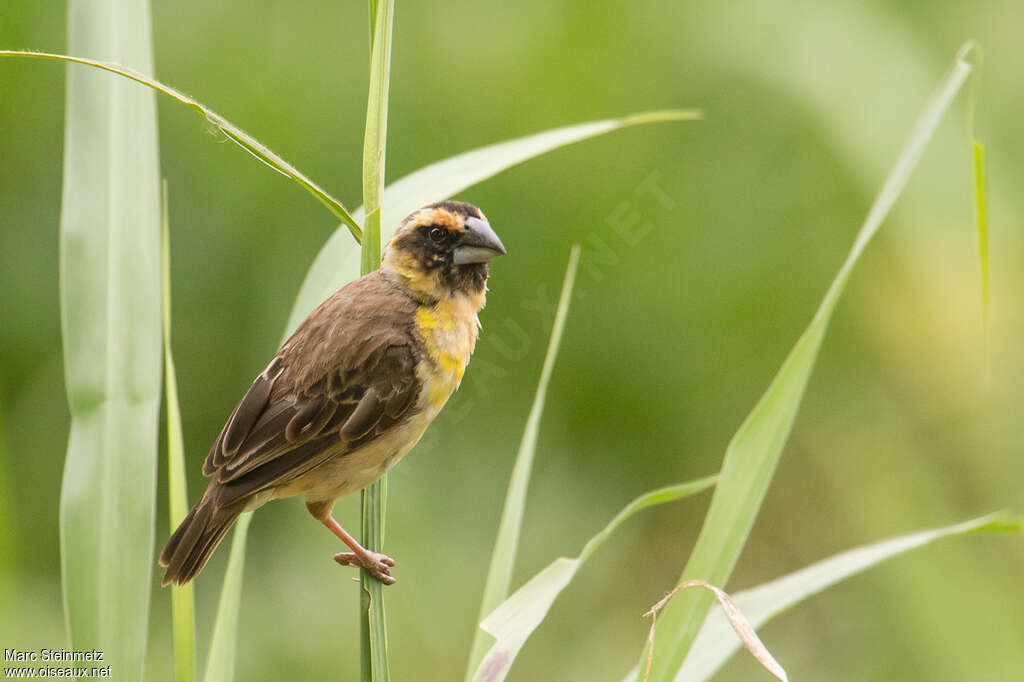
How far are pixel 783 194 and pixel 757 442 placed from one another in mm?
2851

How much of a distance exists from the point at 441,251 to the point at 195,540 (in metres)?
0.78

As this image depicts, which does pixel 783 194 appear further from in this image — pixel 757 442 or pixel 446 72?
pixel 757 442

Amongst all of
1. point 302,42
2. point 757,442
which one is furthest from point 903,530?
point 302,42

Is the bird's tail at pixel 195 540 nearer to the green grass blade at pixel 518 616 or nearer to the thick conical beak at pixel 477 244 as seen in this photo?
the green grass blade at pixel 518 616

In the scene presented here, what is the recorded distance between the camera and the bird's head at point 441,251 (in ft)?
7.06

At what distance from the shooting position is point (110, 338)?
1693 mm

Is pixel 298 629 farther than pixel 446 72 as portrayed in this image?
No

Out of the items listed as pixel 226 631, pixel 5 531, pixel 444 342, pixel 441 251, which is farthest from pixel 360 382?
pixel 5 531

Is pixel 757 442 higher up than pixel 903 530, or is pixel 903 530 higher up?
pixel 757 442

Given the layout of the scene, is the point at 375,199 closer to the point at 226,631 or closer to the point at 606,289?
the point at 226,631

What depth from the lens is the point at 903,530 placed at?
337 cm

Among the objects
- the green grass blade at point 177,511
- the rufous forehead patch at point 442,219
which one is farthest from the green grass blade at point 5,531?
the rufous forehead patch at point 442,219

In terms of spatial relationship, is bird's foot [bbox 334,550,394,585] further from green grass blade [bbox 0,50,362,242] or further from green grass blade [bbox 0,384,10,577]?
green grass blade [bbox 0,384,10,577]

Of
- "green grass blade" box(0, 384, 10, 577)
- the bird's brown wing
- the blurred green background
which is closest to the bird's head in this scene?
the bird's brown wing
